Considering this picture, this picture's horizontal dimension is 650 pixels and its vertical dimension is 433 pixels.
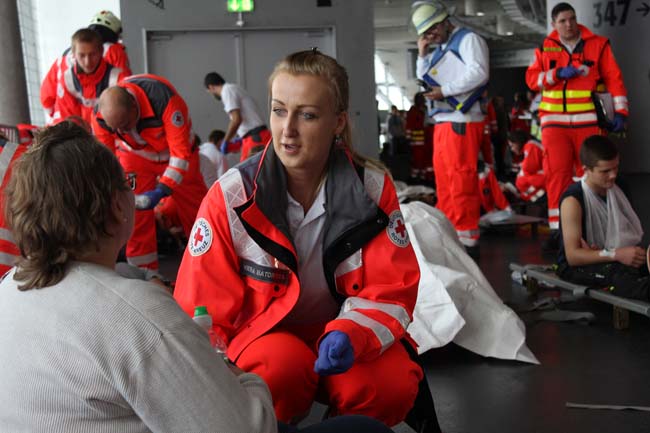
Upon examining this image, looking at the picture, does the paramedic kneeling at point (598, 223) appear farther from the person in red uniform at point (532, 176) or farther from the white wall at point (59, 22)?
the white wall at point (59, 22)

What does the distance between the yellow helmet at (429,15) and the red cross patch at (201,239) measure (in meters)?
4.67

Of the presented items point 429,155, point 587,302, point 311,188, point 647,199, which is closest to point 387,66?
point 429,155

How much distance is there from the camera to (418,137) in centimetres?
1706

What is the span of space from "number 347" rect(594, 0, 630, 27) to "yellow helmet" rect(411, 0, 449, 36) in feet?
9.51

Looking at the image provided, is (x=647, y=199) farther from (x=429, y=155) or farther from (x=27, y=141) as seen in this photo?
(x=429, y=155)

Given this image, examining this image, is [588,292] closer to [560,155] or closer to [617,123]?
[560,155]

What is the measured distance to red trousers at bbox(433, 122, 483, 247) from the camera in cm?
654

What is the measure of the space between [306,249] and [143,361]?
45.6 inches

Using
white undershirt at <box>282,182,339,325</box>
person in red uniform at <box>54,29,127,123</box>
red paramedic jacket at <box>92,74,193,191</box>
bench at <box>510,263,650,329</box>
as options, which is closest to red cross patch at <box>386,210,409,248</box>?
white undershirt at <box>282,182,339,325</box>

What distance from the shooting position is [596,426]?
290 centimetres

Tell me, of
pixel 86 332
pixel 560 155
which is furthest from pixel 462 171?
pixel 86 332

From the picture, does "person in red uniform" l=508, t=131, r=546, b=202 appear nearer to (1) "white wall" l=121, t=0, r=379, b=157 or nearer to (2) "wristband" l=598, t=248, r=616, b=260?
(1) "white wall" l=121, t=0, r=379, b=157

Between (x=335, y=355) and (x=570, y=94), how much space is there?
16.5ft

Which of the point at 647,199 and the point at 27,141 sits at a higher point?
the point at 27,141
